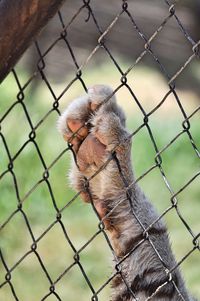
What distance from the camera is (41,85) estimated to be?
750cm

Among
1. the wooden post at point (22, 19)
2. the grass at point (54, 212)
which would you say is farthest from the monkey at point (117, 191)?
the grass at point (54, 212)

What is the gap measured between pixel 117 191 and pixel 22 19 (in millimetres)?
729

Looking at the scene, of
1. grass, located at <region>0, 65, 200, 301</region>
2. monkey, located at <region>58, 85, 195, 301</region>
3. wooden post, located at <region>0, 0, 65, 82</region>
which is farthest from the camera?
grass, located at <region>0, 65, 200, 301</region>

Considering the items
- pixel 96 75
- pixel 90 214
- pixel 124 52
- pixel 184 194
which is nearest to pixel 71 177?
pixel 90 214

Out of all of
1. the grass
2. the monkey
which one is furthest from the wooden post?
the grass

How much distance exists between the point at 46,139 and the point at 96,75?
2593mm

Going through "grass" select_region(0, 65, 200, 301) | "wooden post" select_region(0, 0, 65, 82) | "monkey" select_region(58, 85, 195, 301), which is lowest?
"monkey" select_region(58, 85, 195, 301)

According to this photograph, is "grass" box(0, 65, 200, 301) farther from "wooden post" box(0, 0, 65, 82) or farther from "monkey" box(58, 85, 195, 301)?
"wooden post" box(0, 0, 65, 82)

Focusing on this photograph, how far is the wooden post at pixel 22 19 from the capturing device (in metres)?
2.08

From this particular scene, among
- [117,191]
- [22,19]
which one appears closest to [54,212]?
[117,191]

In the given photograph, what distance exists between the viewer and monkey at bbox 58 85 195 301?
2.39m

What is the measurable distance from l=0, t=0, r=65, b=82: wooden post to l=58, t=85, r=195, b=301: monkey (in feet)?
1.07

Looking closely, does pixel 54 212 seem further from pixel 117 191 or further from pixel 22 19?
pixel 22 19

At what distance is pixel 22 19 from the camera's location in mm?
2086
